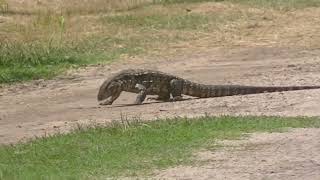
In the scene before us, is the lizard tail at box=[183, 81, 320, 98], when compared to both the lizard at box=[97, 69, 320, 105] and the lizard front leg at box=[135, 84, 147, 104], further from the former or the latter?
the lizard front leg at box=[135, 84, 147, 104]

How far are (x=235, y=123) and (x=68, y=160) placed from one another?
2311 millimetres

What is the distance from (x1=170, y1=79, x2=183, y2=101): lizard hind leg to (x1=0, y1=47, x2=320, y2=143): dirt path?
1.18 feet

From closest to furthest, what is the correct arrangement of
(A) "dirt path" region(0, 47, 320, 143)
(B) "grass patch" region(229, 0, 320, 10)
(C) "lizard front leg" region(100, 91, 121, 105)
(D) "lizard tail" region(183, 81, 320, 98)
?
(A) "dirt path" region(0, 47, 320, 143)
(D) "lizard tail" region(183, 81, 320, 98)
(C) "lizard front leg" region(100, 91, 121, 105)
(B) "grass patch" region(229, 0, 320, 10)

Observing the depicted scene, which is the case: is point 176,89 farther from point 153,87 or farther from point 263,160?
point 263,160

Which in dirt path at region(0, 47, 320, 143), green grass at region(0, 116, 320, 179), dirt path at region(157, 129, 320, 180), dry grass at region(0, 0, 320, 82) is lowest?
dry grass at region(0, 0, 320, 82)

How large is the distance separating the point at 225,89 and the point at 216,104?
2.74ft

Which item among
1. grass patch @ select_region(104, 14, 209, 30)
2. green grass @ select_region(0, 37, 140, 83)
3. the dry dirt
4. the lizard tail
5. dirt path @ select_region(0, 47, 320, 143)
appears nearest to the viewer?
the dry dirt

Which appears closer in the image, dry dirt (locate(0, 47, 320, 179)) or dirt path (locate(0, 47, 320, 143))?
dry dirt (locate(0, 47, 320, 179))

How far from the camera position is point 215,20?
73.7ft

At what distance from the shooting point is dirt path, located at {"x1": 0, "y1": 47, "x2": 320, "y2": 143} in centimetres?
1156

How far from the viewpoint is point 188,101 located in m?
12.9

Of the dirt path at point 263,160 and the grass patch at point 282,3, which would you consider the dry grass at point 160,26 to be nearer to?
the grass patch at point 282,3

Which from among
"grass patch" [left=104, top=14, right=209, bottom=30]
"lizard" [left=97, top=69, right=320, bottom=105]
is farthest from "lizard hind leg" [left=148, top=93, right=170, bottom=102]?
"grass patch" [left=104, top=14, right=209, bottom=30]

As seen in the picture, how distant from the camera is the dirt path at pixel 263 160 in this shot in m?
7.62
